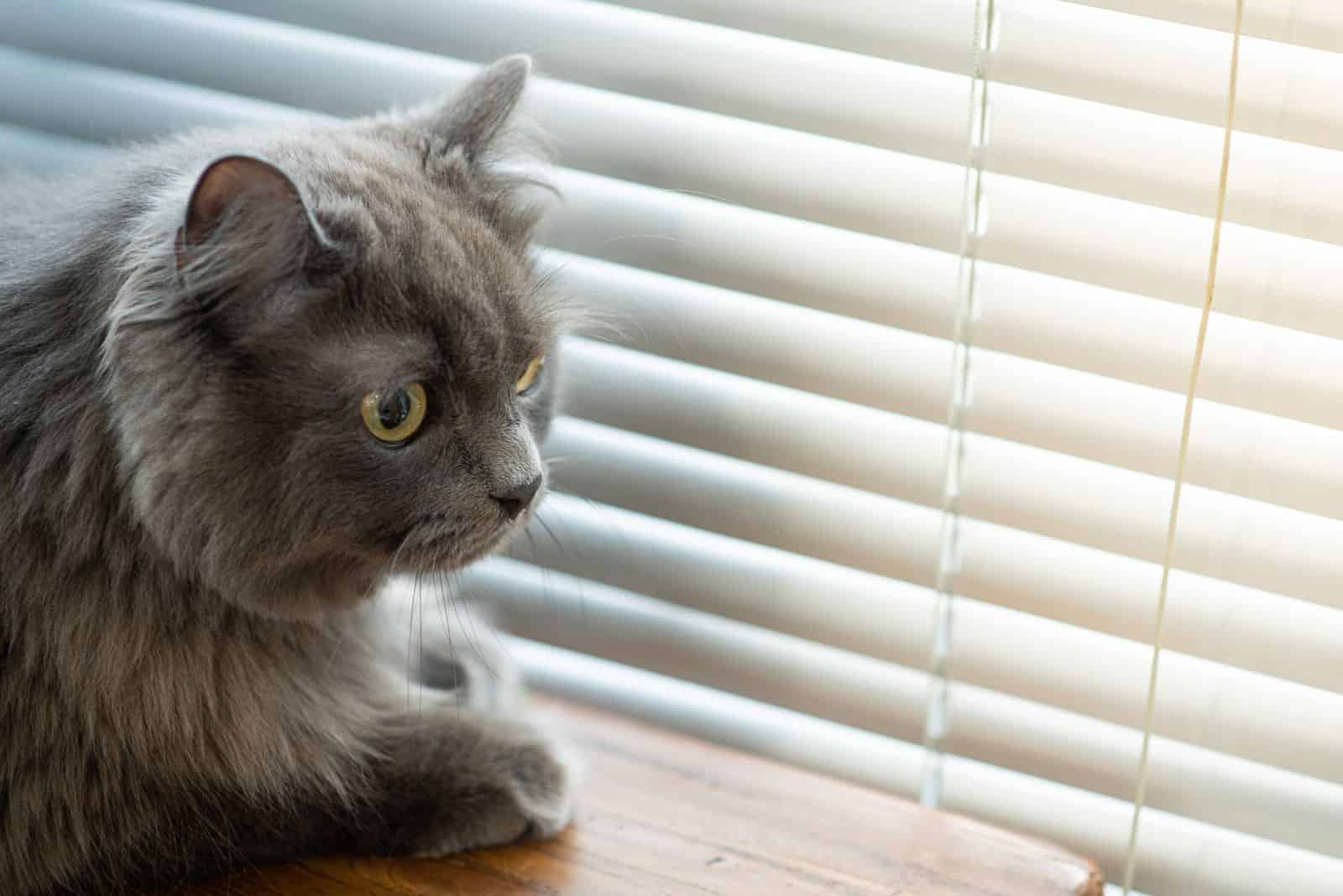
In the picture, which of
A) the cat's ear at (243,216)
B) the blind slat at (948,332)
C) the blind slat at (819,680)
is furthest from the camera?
the blind slat at (819,680)

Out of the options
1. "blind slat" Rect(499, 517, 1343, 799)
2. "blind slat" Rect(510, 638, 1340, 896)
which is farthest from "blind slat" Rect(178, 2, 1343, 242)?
"blind slat" Rect(510, 638, 1340, 896)

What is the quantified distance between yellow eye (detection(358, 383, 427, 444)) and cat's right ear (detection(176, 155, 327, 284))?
0.43 ft

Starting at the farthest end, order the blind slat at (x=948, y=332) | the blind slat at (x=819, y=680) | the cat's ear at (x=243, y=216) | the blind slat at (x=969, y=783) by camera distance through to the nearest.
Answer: the blind slat at (x=819, y=680)
the blind slat at (x=969, y=783)
the blind slat at (x=948, y=332)
the cat's ear at (x=243, y=216)

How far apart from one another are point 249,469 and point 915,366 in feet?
2.13

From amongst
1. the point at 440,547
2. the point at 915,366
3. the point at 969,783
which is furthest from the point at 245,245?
the point at 969,783

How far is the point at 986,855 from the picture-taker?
1.31 m

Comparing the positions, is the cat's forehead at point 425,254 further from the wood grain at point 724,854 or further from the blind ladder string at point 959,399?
the wood grain at point 724,854

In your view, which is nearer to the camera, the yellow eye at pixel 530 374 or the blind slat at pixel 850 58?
the blind slat at pixel 850 58

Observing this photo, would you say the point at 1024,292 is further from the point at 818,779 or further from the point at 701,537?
the point at 818,779

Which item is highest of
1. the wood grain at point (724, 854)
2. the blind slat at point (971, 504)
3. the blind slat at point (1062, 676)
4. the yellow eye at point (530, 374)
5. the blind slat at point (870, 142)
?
the blind slat at point (870, 142)

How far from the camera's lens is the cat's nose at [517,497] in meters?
1.11

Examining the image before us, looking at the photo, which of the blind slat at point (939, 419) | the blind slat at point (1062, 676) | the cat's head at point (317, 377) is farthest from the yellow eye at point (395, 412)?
the blind slat at point (1062, 676)

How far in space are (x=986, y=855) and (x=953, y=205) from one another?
2.06ft

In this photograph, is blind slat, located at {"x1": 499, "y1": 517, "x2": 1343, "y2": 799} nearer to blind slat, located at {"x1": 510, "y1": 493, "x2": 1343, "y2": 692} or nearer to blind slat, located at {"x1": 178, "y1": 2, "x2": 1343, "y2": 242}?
blind slat, located at {"x1": 510, "y1": 493, "x2": 1343, "y2": 692}
